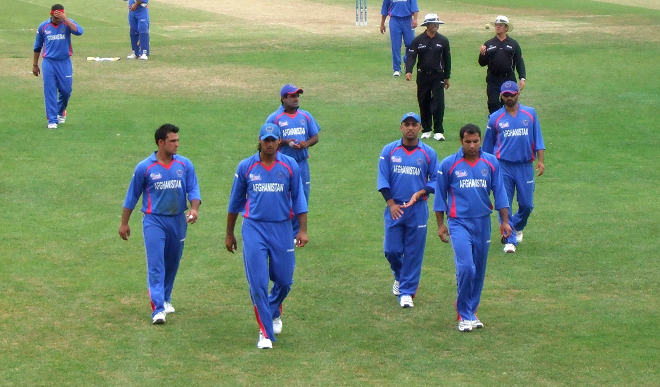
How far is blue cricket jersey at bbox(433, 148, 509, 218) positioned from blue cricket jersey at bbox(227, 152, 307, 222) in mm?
1624

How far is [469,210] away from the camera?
10500 mm

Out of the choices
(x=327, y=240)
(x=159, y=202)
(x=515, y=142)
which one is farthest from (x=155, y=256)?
(x=515, y=142)

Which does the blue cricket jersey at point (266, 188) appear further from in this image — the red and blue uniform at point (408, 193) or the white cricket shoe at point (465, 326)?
the white cricket shoe at point (465, 326)

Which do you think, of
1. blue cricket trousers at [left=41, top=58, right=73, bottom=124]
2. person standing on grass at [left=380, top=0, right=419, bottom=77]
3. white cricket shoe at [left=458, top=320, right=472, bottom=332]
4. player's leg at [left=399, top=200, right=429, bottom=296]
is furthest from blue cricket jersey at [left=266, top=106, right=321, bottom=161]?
person standing on grass at [left=380, top=0, right=419, bottom=77]

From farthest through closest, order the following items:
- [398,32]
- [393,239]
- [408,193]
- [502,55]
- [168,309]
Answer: [398,32] → [502,55] → [393,239] → [408,193] → [168,309]

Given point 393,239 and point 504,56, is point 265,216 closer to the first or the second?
point 393,239

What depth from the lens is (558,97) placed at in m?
23.6

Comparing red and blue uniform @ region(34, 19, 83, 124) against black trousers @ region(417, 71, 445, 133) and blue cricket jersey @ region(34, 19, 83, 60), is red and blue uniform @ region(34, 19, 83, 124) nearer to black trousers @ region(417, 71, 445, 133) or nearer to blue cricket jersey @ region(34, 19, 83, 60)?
blue cricket jersey @ region(34, 19, 83, 60)

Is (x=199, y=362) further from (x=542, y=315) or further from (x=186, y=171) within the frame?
(x=542, y=315)

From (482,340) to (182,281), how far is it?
13.0ft

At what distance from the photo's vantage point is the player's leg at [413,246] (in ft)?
37.1

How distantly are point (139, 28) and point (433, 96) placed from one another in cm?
1134

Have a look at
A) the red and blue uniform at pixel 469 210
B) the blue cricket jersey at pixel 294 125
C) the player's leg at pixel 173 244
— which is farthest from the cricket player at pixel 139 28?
the red and blue uniform at pixel 469 210

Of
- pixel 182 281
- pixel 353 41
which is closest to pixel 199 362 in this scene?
pixel 182 281
